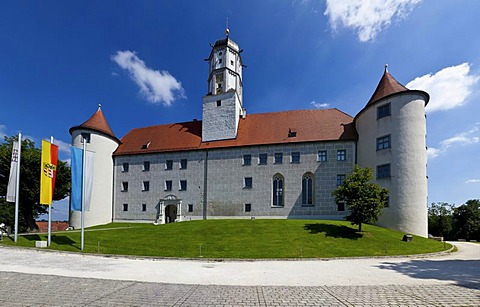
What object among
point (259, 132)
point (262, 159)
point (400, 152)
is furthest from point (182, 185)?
point (400, 152)

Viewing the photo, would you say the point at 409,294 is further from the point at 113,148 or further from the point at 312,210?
the point at 113,148

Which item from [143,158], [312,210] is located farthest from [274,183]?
[143,158]

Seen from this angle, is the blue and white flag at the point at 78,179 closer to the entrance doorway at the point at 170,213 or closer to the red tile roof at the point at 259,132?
the red tile roof at the point at 259,132

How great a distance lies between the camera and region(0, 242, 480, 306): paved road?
7.67 metres

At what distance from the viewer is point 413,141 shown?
95.2ft

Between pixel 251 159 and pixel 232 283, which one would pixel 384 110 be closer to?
pixel 251 159

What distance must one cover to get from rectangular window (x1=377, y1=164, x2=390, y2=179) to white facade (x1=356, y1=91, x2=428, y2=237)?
4.1 inches

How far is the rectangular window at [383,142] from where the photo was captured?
30.3 metres

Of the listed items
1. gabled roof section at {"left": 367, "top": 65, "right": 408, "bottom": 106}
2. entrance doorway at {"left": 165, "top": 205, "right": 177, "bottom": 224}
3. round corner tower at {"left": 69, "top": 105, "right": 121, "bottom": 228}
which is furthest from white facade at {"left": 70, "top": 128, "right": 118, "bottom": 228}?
gabled roof section at {"left": 367, "top": 65, "right": 408, "bottom": 106}

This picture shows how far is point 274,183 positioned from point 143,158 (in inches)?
761

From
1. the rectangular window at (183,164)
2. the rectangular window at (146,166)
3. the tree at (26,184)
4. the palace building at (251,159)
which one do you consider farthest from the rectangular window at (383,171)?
the tree at (26,184)

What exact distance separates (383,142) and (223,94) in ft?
72.4

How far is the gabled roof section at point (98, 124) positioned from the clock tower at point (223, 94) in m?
14.1

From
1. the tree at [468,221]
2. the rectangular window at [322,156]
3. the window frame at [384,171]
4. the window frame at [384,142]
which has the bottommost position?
the tree at [468,221]
